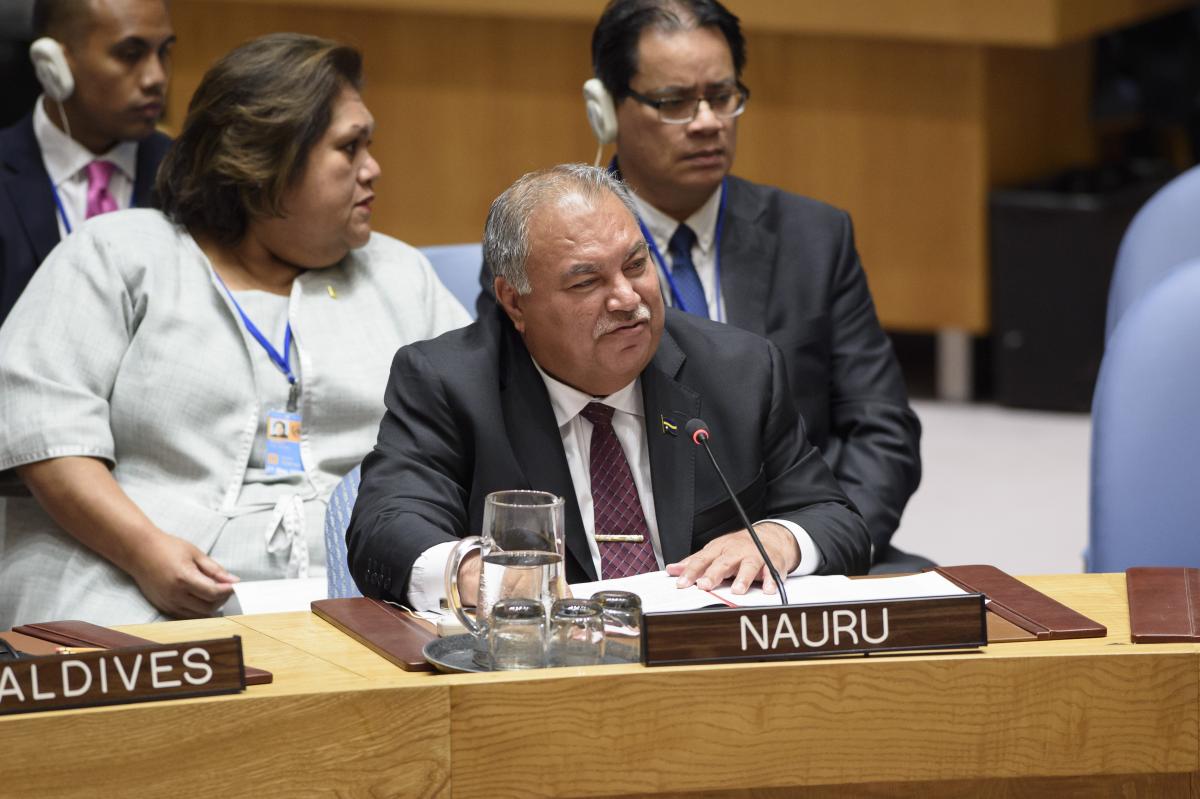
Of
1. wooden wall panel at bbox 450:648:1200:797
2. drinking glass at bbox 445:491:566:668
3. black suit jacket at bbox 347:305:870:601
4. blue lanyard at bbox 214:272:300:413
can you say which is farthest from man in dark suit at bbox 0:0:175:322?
wooden wall panel at bbox 450:648:1200:797

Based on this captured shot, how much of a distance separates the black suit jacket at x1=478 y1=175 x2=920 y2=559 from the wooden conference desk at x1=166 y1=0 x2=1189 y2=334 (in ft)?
8.59

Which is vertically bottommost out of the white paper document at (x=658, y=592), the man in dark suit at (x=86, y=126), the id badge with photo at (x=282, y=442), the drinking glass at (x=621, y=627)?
the id badge with photo at (x=282, y=442)

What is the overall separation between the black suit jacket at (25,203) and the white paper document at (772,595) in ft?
4.95

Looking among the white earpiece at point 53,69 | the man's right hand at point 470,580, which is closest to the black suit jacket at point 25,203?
the white earpiece at point 53,69

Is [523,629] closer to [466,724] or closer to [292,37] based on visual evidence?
[466,724]

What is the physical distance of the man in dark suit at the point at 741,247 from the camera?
9.77 ft

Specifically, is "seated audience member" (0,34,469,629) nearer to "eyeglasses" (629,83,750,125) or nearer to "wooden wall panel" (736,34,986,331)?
"eyeglasses" (629,83,750,125)

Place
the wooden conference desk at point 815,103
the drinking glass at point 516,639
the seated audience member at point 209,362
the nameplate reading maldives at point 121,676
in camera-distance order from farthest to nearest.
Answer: the wooden conference desk at point 815,103, the seated audience member at point 209,362, the drinking glass at point 516,639, the nameplate reading maldives at point 121,676

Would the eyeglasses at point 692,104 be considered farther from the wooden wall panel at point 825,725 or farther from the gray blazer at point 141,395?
the wooden wall panel at point 825,725

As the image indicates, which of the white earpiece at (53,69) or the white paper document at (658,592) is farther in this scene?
the white earpiece at (53,69)

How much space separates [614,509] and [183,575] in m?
0.72

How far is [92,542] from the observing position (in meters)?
2.69

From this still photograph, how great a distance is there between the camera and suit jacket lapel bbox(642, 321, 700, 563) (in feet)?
7.50

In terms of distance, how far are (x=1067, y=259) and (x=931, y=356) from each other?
3.76 feet
